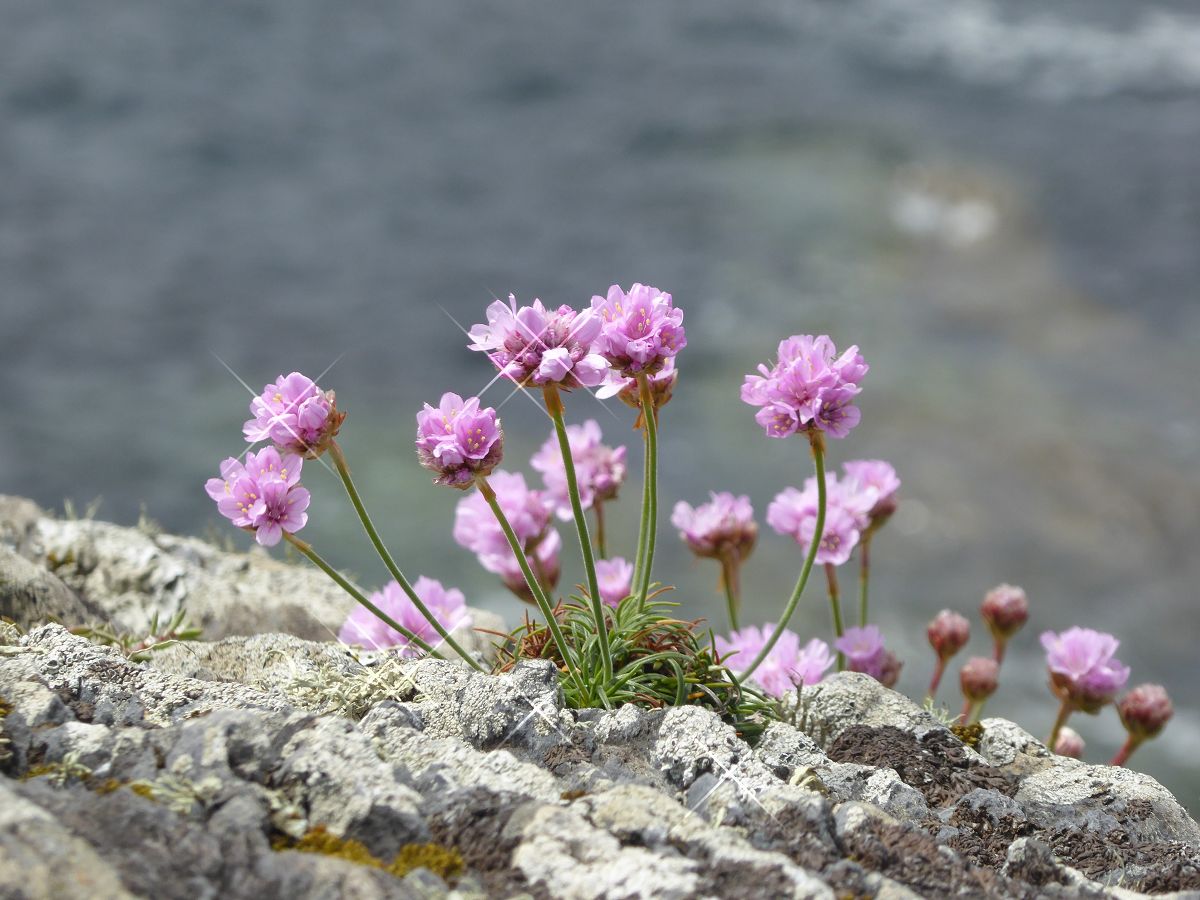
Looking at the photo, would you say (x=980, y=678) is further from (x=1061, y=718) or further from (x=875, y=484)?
(x=875, y=484)

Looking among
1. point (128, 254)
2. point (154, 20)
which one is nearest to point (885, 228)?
point (128, 254)

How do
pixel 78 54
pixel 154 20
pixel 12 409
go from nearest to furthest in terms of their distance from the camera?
pixel 12 409 → pixel 78 54 → pixel 154 20

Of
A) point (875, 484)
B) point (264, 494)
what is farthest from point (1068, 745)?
point (264, 494)

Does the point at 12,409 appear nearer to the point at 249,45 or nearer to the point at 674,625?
the point at 249,45

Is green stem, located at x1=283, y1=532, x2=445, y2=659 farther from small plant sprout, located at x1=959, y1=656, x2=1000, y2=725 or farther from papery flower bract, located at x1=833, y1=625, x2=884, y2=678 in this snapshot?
small plant sprout, located at x1=959, y1=656, x2=1000, y2=725

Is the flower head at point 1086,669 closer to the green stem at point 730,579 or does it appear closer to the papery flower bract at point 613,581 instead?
the green stem at point 730,579

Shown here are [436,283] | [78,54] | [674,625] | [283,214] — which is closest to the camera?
[674,625]
